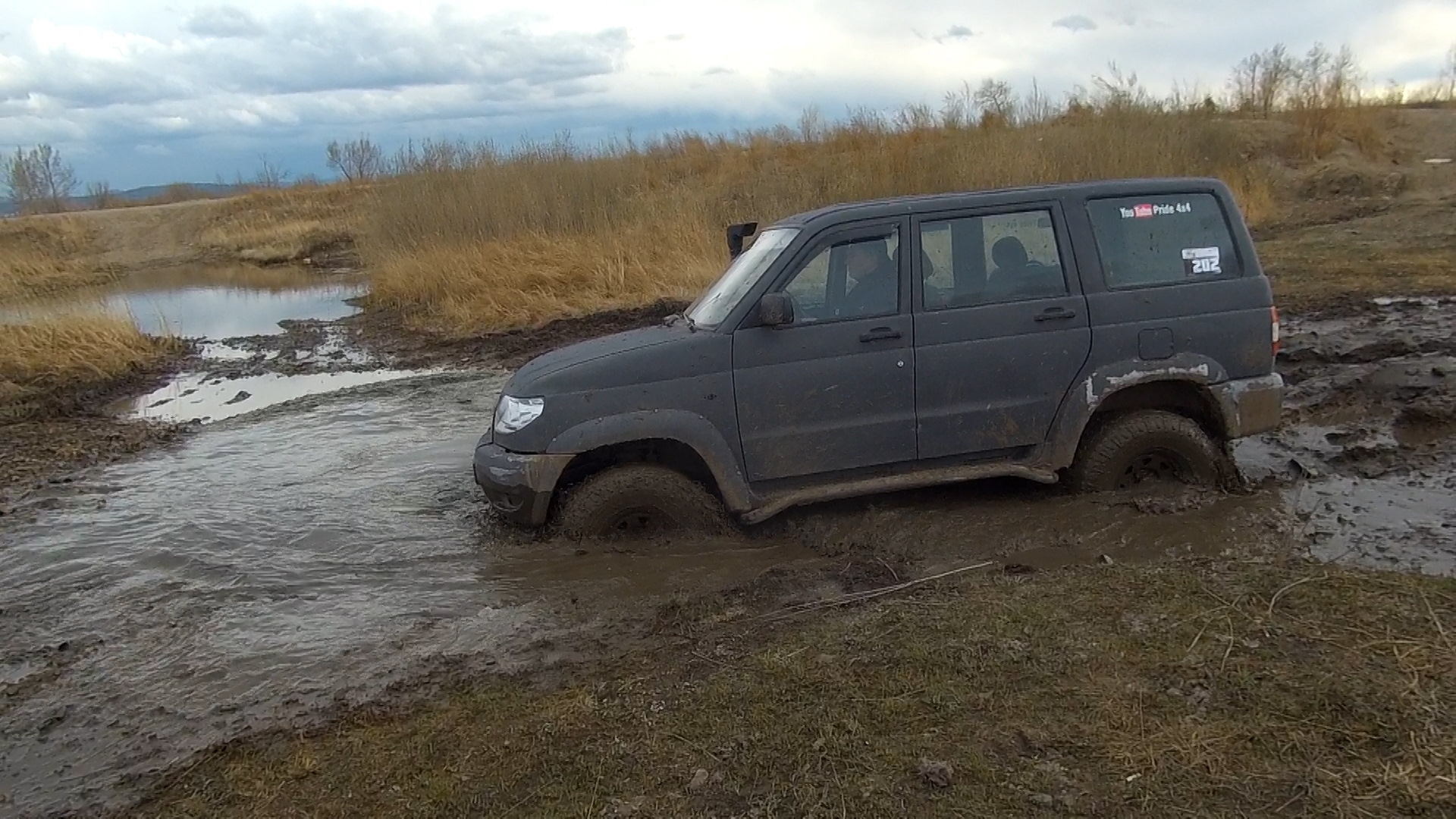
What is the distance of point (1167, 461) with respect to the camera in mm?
5652

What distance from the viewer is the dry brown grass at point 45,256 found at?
24.4 meters

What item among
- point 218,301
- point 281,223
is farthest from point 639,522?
point 281,223

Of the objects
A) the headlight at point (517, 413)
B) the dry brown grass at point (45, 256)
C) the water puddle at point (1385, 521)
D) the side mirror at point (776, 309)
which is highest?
the dry brown grass at point (45, 256)

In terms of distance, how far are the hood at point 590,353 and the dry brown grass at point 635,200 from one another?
883 centimetres

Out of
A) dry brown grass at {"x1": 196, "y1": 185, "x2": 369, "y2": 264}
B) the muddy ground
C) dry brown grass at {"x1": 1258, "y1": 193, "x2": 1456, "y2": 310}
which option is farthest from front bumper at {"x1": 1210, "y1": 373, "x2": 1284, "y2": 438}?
dry brown grass at {"x1": 196, "y1": 185, "x2": 369, "y2": 264}

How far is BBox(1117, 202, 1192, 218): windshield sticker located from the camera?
→ 18.0 feet

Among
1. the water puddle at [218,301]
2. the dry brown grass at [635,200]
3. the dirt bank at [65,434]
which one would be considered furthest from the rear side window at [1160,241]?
the water puddle at [218,301]

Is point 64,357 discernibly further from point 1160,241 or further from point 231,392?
point 1160,241

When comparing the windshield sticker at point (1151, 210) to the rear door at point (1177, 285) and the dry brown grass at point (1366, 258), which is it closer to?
the rear door at point (1177, 285)

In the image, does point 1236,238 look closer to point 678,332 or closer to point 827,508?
point 827,508

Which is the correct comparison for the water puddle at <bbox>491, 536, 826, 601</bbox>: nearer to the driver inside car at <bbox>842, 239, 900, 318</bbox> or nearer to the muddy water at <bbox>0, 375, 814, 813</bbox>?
the muddy water at <bbox>0, 375, 814, 813</bbox>

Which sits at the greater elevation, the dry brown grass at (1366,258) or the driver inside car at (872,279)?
the driver inside car at (872,279)

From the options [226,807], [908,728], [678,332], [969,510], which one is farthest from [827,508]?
[226,807]

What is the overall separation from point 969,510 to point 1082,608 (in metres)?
1.68
